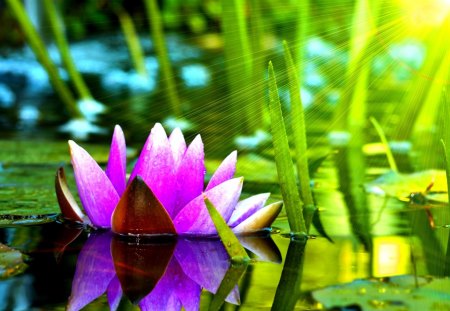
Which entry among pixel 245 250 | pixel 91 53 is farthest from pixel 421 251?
pixel 91 53

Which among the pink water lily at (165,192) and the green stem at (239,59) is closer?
the pink water lily at (165,192)

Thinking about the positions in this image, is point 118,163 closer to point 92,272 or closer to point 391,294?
point 92,272

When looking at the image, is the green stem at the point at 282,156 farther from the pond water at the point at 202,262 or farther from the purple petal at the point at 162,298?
the purple petal at the point at 162,298

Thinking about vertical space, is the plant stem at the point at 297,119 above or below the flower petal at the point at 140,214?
above

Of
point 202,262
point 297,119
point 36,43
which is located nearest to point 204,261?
point 202,262

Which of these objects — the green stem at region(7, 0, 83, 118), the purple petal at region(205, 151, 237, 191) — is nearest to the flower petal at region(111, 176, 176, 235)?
the purple petal at region(205, 151, 237, 191)

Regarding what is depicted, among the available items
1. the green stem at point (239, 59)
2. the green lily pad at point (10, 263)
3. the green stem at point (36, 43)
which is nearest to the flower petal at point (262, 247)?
the green lily pad at point (10, 263)

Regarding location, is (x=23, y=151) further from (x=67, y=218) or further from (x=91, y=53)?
(x=91, y=53)
